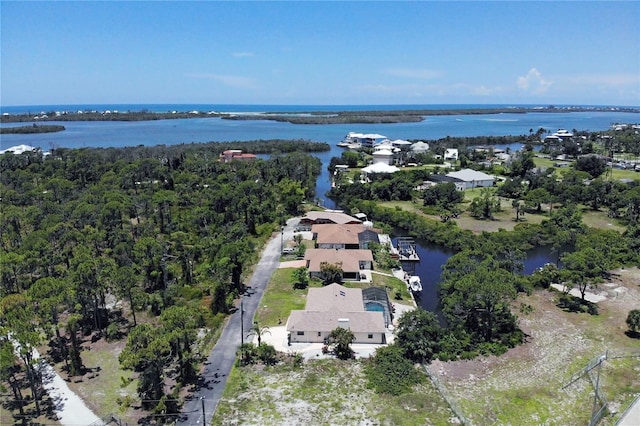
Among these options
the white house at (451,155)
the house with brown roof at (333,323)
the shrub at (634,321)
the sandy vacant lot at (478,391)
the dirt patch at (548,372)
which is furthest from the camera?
the white house at (451,155)

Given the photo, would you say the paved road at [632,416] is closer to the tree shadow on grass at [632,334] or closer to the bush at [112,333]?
the tree shadow on grass at [632,334]

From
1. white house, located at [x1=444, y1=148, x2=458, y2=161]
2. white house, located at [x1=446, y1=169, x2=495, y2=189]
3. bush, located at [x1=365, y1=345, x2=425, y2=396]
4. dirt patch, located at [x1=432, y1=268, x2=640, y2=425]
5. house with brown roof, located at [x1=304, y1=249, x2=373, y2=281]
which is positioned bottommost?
dirt patch, located at [x1=432, y1=268, x2=640, y2=425]

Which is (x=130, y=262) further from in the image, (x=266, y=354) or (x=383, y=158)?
(x=383, y=158)

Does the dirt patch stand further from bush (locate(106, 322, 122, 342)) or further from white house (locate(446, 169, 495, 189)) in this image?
white house (locate(446, 169, 495, 189))

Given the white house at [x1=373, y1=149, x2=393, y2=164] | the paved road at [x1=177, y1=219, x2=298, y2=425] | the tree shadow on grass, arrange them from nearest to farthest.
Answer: the paved road at [x1=177, y1=219, x2=298, y2=425], the tree shadow on grass, the white house at [x1=373, y1=149, x2=393, y2=164]

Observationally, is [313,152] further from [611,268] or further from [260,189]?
[611,268]

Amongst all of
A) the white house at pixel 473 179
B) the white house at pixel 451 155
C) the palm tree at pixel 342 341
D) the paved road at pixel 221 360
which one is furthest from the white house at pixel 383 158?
the palm tree at pixel 342 341

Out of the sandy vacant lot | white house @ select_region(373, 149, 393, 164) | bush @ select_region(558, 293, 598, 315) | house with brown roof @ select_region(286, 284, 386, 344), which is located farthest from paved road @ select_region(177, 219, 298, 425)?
white house @ select_region(373, 149, 393, 164)

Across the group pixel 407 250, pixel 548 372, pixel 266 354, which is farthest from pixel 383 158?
pixel 266 354
